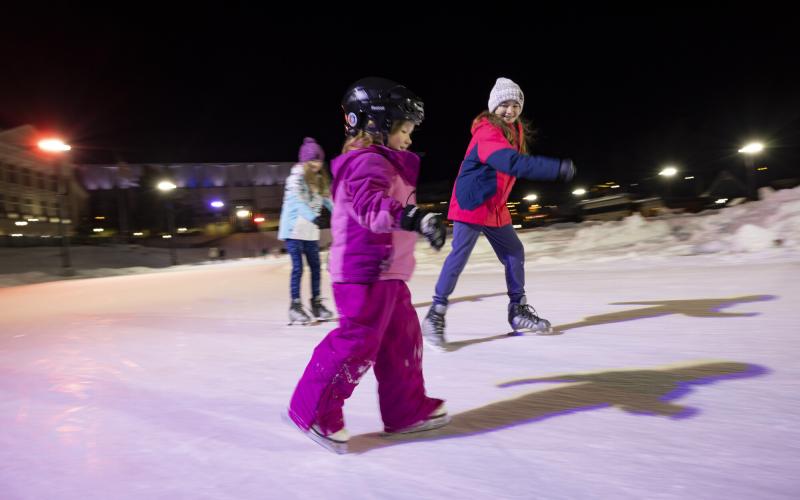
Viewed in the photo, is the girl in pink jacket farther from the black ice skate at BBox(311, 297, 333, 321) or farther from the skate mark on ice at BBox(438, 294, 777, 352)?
the black ice skate at BBox(311, 297, 333, 321)

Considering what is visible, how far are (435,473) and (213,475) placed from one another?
2.28 ft

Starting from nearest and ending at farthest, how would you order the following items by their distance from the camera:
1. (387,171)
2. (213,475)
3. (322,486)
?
1. (322,486)
2. (213,475)
3. (387,171)

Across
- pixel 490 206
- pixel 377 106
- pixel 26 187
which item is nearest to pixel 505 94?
pixel 490 206

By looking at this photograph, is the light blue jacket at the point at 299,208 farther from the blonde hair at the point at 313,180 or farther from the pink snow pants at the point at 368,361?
the pink snow pants at the point at 368,361

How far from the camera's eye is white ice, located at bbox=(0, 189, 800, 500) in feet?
4.99

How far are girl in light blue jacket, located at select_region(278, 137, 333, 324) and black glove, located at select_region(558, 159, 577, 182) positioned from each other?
2.32m

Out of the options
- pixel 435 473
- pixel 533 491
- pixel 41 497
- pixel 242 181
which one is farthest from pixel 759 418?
pixel 242 181

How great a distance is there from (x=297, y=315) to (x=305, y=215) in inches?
35.5

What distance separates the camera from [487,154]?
2984mm

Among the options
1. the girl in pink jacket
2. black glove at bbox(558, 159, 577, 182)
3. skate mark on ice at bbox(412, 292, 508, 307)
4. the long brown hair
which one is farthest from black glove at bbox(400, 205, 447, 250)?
skate mark on ice at bbox(412, 292, 508, 307)

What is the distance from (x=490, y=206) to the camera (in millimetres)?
3406

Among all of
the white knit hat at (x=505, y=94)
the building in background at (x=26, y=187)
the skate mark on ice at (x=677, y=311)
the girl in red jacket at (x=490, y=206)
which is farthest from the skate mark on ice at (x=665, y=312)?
the building in background at (x=26, y=187)

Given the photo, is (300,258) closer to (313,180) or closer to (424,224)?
(313,180)

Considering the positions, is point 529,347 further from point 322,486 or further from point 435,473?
point 322,486
